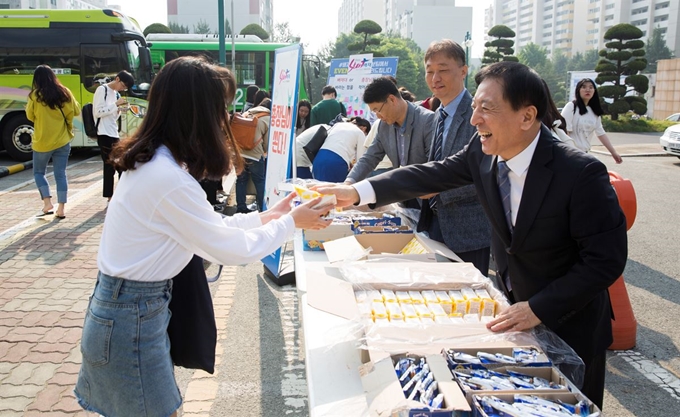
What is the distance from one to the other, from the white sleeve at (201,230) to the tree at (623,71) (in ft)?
107

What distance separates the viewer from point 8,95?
1453 centimetres

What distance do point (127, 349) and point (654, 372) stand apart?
3.49 m

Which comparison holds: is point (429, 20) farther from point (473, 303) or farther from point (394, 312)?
point (394, 312)

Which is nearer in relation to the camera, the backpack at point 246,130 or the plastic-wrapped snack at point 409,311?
the plastic-wrapped snack at point 409,311

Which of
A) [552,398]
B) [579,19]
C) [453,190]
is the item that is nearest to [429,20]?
[579,19]

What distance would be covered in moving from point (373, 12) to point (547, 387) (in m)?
157

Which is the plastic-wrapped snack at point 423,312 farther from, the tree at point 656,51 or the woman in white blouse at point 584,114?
the tree at point 656,51

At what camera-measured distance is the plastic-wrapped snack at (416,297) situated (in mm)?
2264

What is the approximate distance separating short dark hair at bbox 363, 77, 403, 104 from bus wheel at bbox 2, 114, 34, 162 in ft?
41.9

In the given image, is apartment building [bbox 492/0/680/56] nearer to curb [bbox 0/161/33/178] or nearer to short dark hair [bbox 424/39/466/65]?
curb [bbox 0/161/33/178]

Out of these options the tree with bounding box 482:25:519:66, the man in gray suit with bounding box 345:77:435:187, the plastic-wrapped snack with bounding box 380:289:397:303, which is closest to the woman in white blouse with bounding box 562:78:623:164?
the man in gray suit with bounding box 345:77:435:187

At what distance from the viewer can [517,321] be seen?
79.4 inches

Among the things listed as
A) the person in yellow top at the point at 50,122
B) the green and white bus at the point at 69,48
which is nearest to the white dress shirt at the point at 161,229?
the person in yellow top at the point at 50,122

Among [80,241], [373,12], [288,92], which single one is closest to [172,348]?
[288,92]
